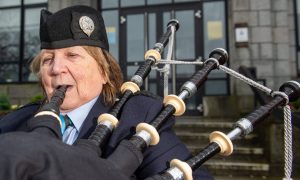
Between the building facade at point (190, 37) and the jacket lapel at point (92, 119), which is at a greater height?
the building facade at point (190, 37)

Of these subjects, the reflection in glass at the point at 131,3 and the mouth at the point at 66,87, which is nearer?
the mouth at the point at 66,87

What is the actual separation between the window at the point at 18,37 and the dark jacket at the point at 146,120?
29.6ft

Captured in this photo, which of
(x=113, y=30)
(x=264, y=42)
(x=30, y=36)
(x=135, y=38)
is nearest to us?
(x=264, y=42)

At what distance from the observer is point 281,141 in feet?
18.1

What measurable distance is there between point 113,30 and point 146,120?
27.9 ft

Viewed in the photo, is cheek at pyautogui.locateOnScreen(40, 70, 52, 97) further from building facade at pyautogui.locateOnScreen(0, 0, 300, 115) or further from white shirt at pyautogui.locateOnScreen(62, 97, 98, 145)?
building facade at pyautogui.locateOnScreen(0, 0, 300, 115)

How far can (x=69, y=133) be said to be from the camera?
6.27ft

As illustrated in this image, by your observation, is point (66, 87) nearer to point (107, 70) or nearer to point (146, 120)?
point (107, 70)

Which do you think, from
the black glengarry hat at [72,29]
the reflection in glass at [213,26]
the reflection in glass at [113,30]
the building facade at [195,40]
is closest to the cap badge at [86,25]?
the black glengarry hat at [72,29]

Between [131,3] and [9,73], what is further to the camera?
[9,73]

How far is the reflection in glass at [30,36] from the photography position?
416 inches

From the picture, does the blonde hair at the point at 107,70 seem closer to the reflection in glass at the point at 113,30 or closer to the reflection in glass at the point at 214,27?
the reflection in glass at the point at 214,27

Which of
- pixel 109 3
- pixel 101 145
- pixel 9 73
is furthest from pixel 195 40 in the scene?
pixel 101 145

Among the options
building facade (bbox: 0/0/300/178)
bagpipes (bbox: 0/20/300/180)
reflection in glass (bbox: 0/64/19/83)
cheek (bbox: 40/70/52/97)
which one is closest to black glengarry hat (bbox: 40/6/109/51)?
cheek (bbox: 40/70/52/97)
